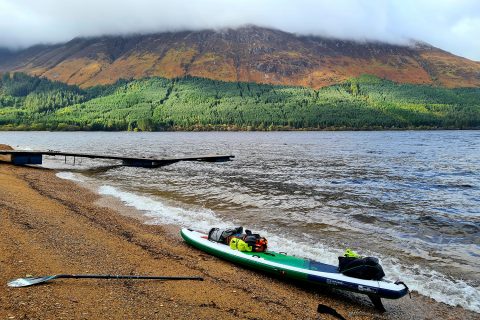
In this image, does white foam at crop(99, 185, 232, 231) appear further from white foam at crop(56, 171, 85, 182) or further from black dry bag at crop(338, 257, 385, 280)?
white foam at crop(56, 171, 85, 182)

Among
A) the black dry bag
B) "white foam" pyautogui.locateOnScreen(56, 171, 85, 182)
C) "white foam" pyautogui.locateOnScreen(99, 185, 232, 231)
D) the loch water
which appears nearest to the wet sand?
the black dry bag

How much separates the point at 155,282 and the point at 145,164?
128 ft

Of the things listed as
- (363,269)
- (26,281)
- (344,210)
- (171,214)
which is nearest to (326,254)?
(363,269)

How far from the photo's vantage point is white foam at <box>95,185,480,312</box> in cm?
1160

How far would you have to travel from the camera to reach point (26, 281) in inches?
378

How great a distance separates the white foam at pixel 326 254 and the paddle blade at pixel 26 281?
879 centimetres

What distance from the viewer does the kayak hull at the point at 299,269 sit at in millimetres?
10672

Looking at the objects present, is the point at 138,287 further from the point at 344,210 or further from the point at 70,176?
the point at 70,176

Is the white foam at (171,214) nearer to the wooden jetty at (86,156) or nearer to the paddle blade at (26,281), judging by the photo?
the paddle blade at (26,281)

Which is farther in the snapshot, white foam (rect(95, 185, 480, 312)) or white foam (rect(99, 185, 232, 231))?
white foam (rect(99, 185, 232, 231))

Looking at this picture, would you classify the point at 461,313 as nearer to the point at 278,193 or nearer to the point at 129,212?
the point at 129,212

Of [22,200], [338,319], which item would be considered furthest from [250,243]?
[22,200]

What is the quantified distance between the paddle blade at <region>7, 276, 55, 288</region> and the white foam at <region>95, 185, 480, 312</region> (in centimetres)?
879

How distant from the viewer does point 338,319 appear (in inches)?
388
